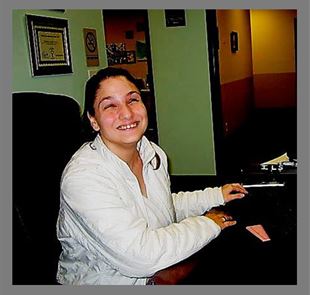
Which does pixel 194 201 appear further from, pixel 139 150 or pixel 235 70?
pixel 235 70

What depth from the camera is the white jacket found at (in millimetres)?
1033

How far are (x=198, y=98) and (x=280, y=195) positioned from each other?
249 cm

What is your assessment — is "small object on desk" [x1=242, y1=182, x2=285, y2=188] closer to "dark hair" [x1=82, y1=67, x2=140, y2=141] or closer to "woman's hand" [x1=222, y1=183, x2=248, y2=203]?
"woman's hand" [x1=222, y1=183, x2=248, y2=203]

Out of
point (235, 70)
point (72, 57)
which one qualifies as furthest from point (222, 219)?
point (235, 70)

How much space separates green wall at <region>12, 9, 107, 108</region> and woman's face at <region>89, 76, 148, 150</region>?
75 centimetres

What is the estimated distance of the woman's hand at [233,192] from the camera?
4.58ft

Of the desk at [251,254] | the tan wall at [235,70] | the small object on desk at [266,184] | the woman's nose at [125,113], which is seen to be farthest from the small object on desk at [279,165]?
the tan wall at [235,70]

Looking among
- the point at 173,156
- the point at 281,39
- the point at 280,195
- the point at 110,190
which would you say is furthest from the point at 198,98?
the point at 281,39

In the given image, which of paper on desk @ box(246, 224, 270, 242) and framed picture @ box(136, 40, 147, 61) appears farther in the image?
framed picture @ box(136, 40, 147, 61)

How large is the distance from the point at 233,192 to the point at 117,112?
482mm

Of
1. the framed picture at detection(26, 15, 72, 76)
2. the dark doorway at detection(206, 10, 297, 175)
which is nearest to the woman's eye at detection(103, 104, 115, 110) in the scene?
the framed picture at detection(26, 15, 72, 76)

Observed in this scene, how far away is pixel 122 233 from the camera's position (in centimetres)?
103

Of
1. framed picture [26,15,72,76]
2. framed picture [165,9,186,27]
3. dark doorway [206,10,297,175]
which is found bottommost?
dark doorway [206,10,297,175]

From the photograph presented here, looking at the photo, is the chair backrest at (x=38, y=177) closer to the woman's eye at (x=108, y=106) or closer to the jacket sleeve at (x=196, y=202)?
the woman's eye at (x=108, y=106)
